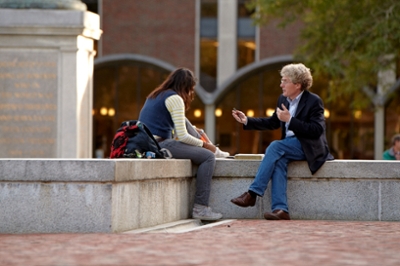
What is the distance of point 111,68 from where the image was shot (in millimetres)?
41219

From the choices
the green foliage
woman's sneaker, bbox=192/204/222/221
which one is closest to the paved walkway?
woman's sneaker, bbox=192/204/222/221

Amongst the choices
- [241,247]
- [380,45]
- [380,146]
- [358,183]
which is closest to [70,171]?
[241,247]

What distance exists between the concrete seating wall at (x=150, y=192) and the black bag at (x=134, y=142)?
332mm

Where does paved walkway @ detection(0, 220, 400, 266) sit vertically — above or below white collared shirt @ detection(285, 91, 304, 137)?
below

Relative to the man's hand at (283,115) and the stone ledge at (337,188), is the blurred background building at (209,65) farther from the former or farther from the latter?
the man's hand at (283,115)

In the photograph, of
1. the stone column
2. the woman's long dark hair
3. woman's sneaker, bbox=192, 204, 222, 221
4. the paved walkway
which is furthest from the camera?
the stone column

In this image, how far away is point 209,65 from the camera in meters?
40.6

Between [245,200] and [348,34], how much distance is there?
662 inches

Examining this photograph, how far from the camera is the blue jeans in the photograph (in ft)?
34.2

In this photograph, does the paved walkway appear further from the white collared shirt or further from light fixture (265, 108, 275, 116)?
light fixture (265, 108, 275, 116)

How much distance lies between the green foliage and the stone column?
11807mm

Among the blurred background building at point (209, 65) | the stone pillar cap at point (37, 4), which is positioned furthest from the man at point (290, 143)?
the blurred background building at point (209, 65)

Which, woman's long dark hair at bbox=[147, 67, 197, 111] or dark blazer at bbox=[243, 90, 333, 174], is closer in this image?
dark blazer at bbox=[243, 90, 333, 174]

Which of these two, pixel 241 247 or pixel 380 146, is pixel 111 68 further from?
pixel 241 247
